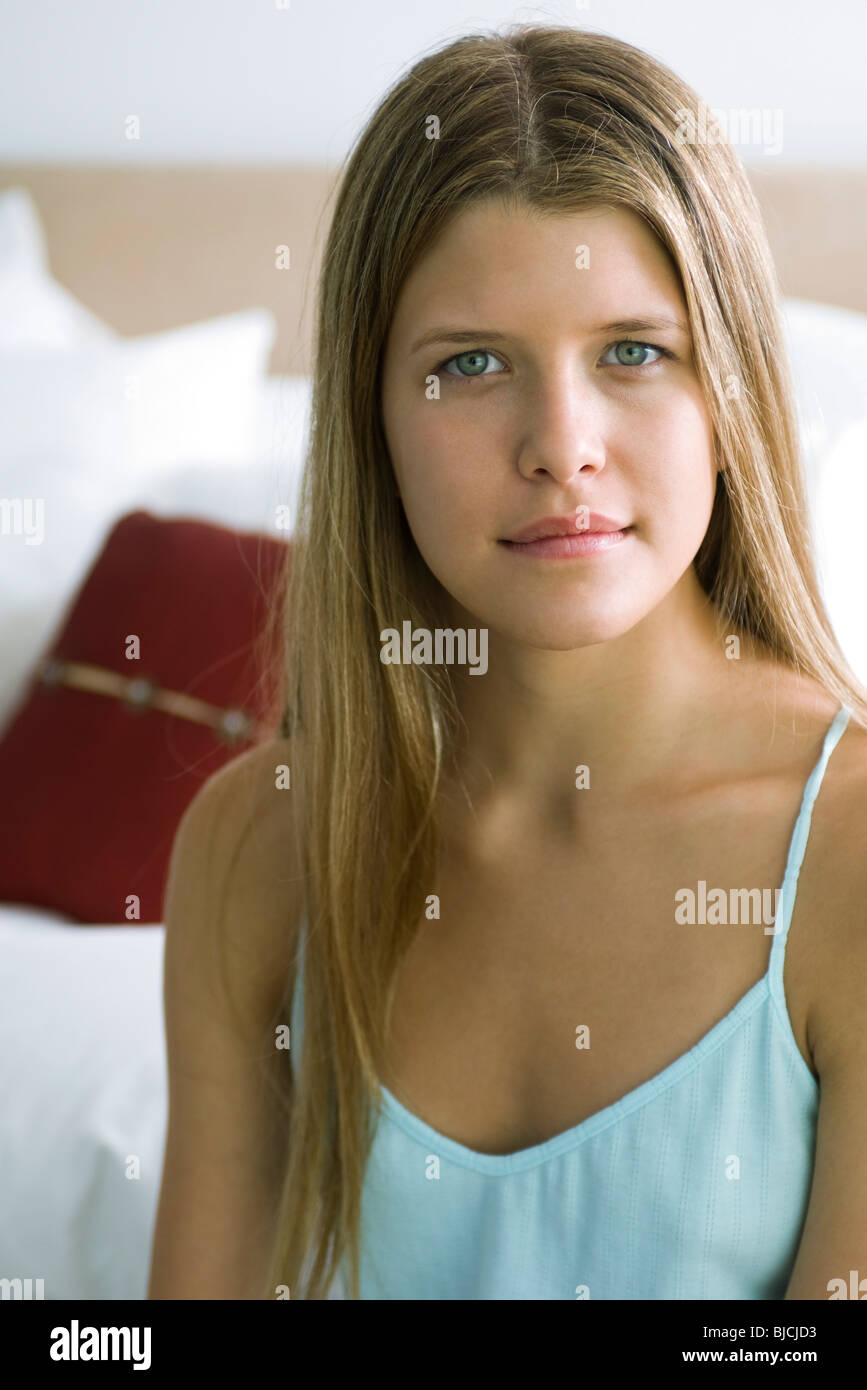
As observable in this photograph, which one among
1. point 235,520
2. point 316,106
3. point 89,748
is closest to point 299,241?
point 316,106

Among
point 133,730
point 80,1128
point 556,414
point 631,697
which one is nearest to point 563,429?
point 556,414

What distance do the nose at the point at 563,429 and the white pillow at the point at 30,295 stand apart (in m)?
1.40

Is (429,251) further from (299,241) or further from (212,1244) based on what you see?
(299,241)

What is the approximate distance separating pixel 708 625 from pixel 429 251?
11.2 inches

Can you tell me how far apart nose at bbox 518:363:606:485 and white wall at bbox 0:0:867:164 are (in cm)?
104

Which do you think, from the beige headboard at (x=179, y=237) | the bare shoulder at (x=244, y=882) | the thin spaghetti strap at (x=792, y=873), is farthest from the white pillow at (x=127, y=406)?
the thin spaghetti strap at (x=792, y=873)

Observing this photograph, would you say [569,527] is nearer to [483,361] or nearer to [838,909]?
[483,361]

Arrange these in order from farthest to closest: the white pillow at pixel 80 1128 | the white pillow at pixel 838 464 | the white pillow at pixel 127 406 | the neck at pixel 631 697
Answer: the white pillow at pixel 127 406 < the white pillow at pixel 838 464 < the white pillow at pixel 80 1128 < the neck at pixel 631 697

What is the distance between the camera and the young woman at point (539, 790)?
753 mm

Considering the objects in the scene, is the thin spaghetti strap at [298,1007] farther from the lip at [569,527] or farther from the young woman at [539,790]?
the lip at [569,527]

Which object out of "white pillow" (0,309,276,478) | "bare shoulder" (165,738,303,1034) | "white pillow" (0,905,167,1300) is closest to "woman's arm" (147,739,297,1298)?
"bare shoulder" (165,738,303,1034)

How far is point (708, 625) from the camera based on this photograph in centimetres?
89

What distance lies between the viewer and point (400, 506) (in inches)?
36.0
